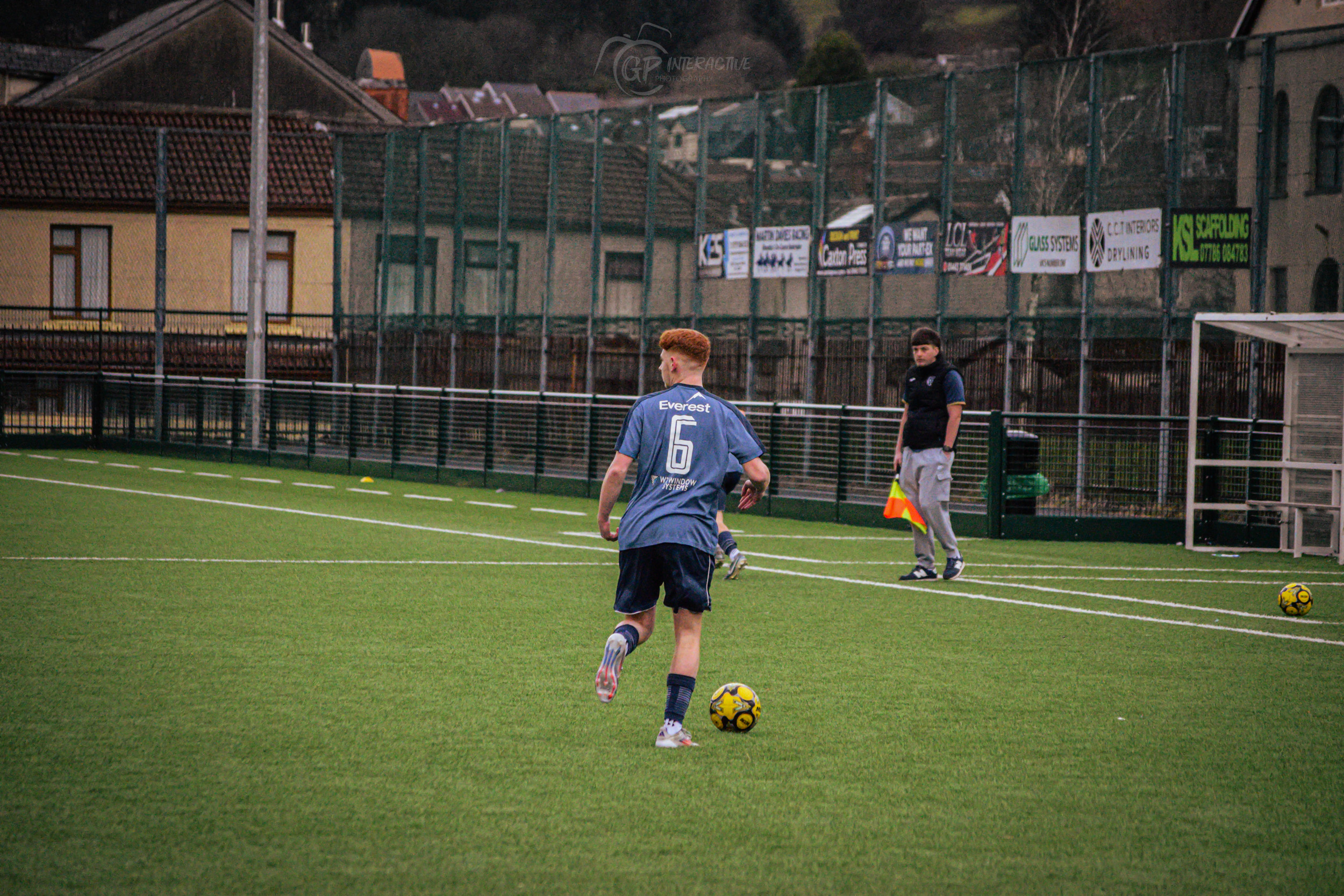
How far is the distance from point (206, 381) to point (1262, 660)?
21.0 metres

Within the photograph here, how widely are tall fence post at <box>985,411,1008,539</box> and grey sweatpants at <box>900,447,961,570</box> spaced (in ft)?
14.2

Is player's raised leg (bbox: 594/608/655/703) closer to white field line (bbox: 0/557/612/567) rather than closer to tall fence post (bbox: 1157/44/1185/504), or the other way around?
white field line (bbox: 0/557/612/567)

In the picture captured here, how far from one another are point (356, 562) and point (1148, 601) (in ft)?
20.4

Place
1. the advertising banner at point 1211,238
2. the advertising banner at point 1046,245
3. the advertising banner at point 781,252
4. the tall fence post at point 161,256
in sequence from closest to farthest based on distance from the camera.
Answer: the advertising banner at point 1211,238 → the advertising banner at point 1046,245 → the advertising banner at point 781,252 → the tall fence post at point 161,256

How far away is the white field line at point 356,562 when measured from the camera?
1215 centimetres

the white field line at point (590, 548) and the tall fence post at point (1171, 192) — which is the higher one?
the tall fence post at point (1171, 192)

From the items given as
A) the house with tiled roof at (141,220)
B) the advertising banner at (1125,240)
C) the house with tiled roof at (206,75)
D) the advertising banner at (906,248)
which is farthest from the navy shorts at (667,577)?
the house with tiled roof at (206,75)

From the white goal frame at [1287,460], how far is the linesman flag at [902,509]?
3.85m

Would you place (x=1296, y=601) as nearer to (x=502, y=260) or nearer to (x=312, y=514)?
(x=312, y=514)

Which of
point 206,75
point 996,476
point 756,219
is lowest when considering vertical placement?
point 996,476

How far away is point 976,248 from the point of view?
70.0 feet

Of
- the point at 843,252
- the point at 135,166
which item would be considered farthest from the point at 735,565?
the point at 135,166

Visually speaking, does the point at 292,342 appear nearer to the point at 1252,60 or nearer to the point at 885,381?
the point at 885,381

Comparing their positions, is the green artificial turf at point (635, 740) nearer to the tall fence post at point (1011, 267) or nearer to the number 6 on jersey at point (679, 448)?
the number 6 on jersey at point (679, 448)
